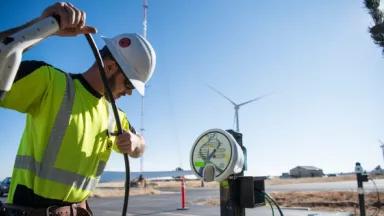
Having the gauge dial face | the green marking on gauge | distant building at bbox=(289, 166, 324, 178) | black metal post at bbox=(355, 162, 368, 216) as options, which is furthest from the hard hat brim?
distant building at bbox=(289, 166, 324, 178)

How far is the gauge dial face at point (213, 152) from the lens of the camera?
331cm

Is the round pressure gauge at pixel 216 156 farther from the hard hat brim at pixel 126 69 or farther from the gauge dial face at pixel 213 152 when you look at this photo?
the hard hat brim at pixel 126 69

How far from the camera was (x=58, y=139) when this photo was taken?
6.27ft

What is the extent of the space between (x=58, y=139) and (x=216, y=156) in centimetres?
166

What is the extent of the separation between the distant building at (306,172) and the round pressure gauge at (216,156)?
8563cm

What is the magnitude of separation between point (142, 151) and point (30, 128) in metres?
0.61

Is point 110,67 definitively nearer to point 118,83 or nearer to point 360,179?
point 118,83

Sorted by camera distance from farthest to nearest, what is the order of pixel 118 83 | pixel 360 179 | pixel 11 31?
1. pixel 360 179
2. pixel 118 83
3. pixel 11 31

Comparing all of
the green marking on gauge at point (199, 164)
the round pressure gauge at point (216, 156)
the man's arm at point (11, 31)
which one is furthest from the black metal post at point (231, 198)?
the man's arm at point (11, 31)

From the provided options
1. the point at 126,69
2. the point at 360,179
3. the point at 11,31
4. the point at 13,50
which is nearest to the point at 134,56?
the point at 126,69

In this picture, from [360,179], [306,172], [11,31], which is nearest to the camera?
[11,31]

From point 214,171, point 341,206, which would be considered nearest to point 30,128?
point 214,171

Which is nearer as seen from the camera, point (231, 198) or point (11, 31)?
point (11, 31)

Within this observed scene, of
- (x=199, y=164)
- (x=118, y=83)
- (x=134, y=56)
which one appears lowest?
(x=199, y=164)
